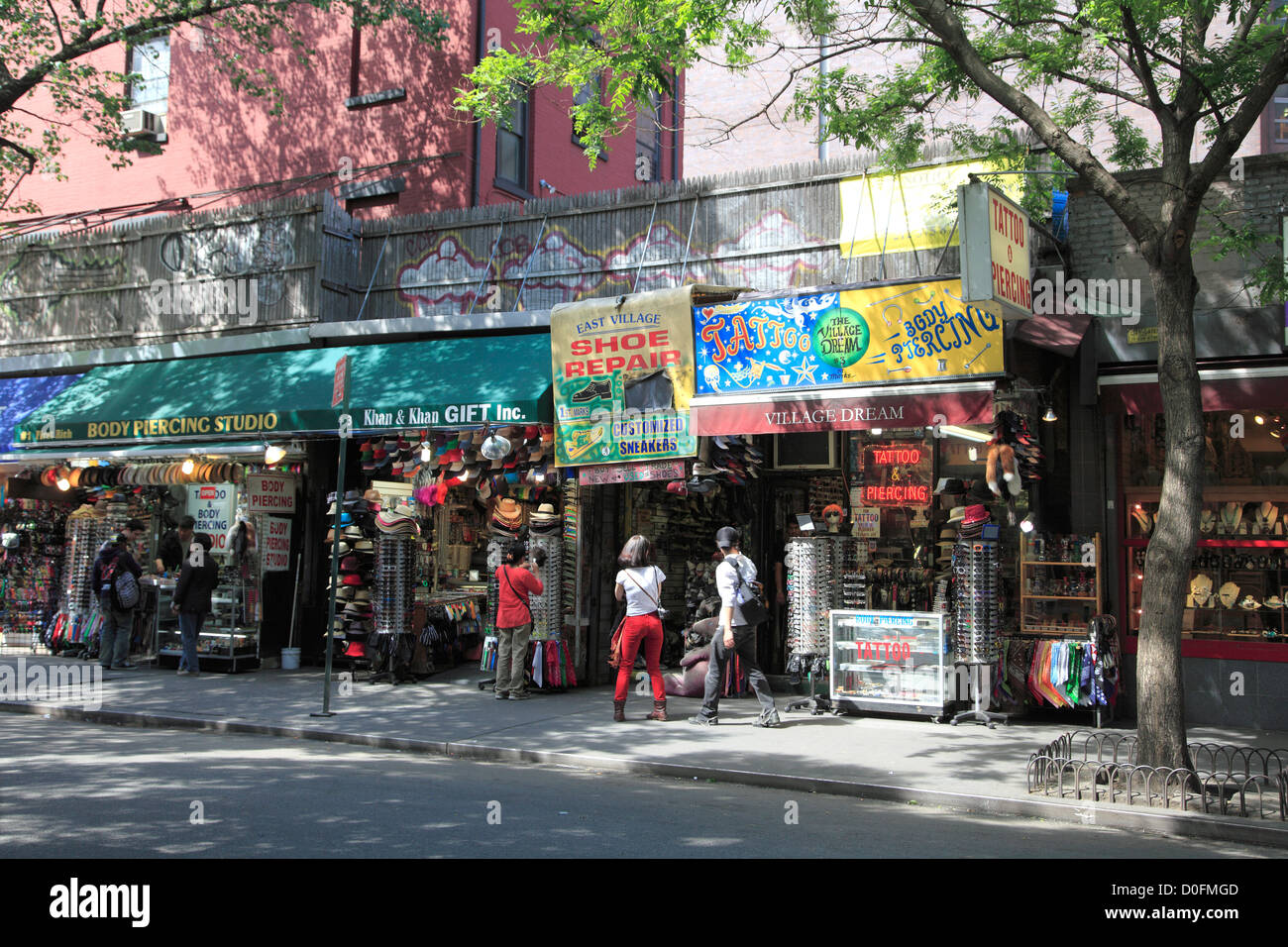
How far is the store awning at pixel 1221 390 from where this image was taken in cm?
1053

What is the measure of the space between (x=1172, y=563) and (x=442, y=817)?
18.6ft

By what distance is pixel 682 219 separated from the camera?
1389 cm

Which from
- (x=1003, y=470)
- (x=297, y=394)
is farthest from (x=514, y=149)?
(x=1003, y=470)

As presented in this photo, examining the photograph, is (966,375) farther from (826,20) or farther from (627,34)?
(627,34)

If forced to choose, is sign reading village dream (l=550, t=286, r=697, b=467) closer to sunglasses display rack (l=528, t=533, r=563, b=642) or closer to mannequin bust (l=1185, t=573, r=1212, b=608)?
sunglasses display rack (l=528, t=533, r=563, b=642)

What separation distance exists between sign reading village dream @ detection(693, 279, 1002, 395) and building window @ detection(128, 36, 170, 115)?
12.4 meters

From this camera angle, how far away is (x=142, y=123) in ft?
61.2

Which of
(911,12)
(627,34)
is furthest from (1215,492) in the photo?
(627,34)

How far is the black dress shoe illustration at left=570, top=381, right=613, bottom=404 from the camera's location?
13055mm

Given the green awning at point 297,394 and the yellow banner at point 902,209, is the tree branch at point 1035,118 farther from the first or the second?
the green awning at point 297,394

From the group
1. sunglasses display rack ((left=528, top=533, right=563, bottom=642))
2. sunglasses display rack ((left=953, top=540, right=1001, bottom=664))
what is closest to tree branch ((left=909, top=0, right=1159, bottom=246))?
sunglasses display rack ((left=953, top=540, right=1001, bottom=664))

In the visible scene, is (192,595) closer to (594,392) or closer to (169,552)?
(169,552)
